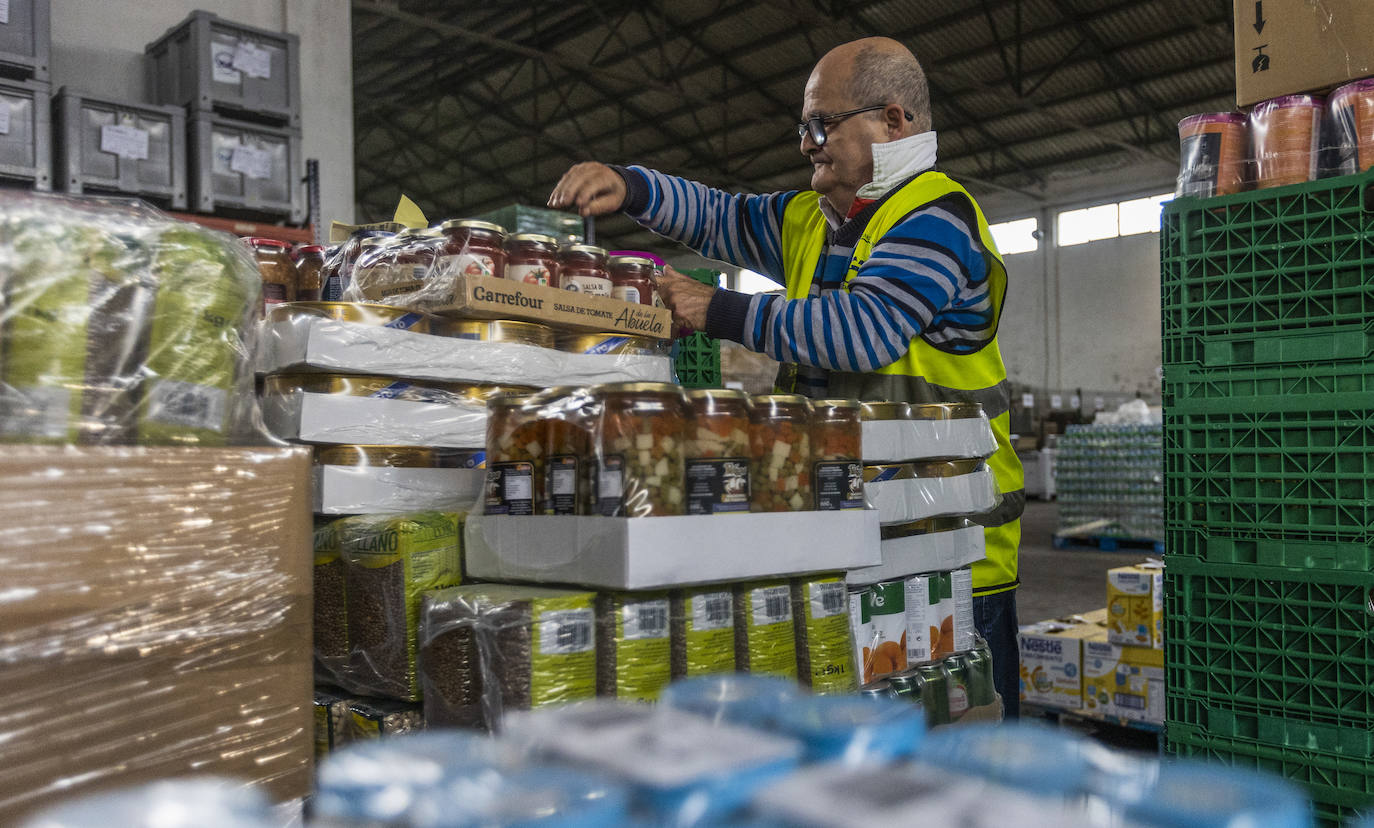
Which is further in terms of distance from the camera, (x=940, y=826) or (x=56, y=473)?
(x=56, y=473)

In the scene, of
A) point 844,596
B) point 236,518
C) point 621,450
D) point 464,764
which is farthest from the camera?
point 844,596

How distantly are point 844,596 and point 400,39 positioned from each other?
607 inches

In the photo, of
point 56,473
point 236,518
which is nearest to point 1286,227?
point 236,518

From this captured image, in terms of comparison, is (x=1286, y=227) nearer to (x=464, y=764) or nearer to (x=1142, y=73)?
(x=464, y=764)

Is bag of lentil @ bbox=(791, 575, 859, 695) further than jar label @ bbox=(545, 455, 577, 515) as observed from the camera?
Yes

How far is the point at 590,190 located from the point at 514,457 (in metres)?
1.11

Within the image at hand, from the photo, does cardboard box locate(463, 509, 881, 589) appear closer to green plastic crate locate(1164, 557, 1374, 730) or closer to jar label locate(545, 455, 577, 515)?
jar label locate(545, 455, 577, 515)

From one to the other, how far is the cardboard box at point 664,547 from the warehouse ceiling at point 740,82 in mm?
11228

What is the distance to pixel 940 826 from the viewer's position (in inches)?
22.6

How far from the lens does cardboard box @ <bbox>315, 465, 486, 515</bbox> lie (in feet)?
6.19

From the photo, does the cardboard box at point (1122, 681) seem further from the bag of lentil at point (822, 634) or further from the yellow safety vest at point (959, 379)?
the bag of lentil at point (822, 634)

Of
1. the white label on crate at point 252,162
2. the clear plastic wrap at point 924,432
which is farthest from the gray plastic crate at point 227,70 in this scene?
the clear plastic wrap at point 924,432

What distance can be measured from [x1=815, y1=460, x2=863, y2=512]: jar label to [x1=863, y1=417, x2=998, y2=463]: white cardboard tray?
24cm

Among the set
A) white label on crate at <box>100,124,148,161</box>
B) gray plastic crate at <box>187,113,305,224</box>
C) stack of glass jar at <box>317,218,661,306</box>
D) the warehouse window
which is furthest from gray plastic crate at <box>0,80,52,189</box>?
the warehouse window
